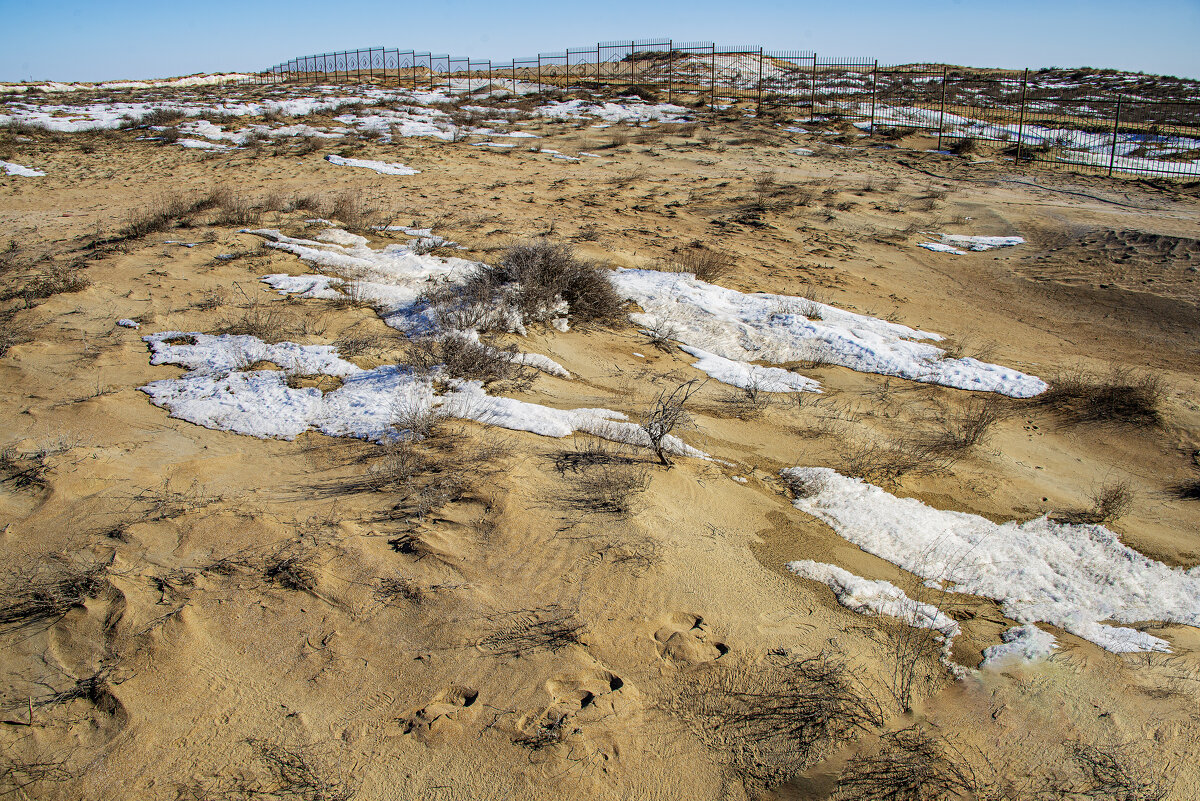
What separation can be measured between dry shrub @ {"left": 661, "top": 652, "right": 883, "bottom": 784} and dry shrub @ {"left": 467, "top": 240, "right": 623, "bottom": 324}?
14.1 feet

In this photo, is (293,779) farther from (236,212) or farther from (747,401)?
(236,212)

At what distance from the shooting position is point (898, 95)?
106ft

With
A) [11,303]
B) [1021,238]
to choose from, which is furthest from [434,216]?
[1021,238]

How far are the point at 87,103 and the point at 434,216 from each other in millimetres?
23223

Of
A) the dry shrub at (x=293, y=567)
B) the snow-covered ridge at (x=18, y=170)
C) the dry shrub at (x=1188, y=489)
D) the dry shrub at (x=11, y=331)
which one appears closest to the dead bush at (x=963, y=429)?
the dry shrub at (x=1188, y=489)

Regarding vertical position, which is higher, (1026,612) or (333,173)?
(333,173)

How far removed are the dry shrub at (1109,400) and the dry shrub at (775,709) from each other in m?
4.32

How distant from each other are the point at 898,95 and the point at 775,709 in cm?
3620

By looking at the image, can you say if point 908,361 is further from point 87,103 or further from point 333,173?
point 87,103

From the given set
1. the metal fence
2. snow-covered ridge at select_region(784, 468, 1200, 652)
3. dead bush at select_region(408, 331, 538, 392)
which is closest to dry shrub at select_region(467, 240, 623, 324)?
dead bush at select_region(408, 331, 538, 392)

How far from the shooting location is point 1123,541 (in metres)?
4.11

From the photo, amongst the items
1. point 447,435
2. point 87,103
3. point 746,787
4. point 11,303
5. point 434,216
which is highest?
point 87,103

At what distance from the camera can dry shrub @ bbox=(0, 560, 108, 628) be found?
111 inches

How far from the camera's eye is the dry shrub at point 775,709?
2.53m
